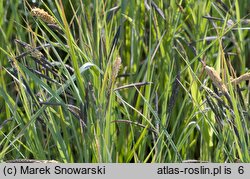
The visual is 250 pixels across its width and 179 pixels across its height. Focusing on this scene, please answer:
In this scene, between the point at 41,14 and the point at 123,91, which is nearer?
the point at 41,14

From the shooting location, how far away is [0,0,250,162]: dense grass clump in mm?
1441

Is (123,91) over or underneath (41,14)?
underneath

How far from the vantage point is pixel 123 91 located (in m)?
1.90

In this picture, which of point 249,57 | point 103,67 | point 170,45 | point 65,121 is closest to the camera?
point 103,67

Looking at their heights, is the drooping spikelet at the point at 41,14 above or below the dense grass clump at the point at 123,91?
above

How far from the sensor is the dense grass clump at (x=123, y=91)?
4.73 ft

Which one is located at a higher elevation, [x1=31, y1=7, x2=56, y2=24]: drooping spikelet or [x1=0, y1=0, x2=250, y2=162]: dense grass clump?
[x1=31, y1=7, x2=56, y2=24]: drooping spikelet
